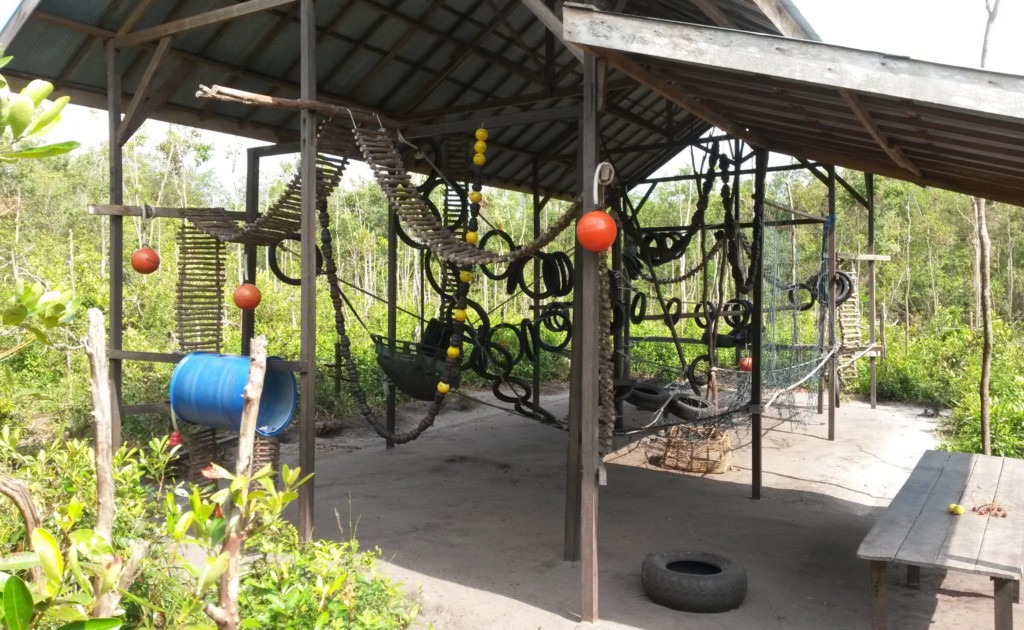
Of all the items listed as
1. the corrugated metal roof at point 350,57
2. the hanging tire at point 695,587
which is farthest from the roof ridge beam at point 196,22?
the hanging tire at point 695,587

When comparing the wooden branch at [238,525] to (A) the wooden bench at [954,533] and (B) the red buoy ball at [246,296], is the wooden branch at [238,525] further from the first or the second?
(B) the red buoy ball at [246,296]

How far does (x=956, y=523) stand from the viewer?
148 inches

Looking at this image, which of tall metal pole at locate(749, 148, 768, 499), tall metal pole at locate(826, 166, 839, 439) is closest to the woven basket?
tall metal pole at locate(749, 148, 768, 499)

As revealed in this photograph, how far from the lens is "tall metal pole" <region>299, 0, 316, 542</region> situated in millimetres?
4863

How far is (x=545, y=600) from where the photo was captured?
432 cm

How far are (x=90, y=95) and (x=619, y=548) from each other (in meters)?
5.17

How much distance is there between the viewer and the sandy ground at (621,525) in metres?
4.21

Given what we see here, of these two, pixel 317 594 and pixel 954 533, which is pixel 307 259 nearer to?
pixel 317 594

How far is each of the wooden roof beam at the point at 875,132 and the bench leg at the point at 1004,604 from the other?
2076mm

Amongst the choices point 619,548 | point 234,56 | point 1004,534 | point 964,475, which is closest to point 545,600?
point 619,548

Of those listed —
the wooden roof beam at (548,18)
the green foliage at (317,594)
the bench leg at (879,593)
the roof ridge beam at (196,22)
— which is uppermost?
the roof ridge beam at (196,22)

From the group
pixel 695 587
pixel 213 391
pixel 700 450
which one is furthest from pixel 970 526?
pixel 213 391

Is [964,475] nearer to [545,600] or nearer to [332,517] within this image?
[545,600]

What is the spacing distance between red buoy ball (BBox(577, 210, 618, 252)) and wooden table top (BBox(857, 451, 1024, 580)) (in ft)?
5.89
